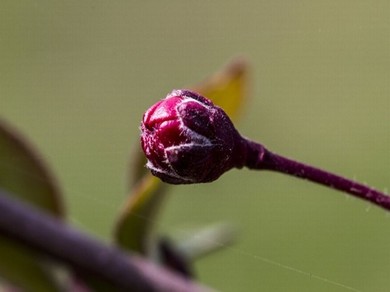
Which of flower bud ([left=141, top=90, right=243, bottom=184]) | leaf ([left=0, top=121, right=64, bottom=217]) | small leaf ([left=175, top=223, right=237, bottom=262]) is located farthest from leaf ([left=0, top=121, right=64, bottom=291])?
flower bud ([left=141, top=90, right=243, bottom=184])

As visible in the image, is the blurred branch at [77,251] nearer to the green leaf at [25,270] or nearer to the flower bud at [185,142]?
the green leaf at [25,270]

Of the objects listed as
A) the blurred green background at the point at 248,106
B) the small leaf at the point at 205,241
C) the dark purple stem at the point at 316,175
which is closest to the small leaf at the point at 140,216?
the small leaf at the point at 205,241

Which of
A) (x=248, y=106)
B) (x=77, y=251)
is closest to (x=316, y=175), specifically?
(x=77, y=251)

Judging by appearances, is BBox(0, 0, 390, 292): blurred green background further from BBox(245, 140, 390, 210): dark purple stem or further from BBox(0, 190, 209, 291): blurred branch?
BBox(245, 140, 390, 210): dark purple stem

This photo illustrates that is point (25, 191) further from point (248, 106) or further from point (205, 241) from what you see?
point (248, 106)

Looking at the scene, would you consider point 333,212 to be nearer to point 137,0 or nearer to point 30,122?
point 30,122
